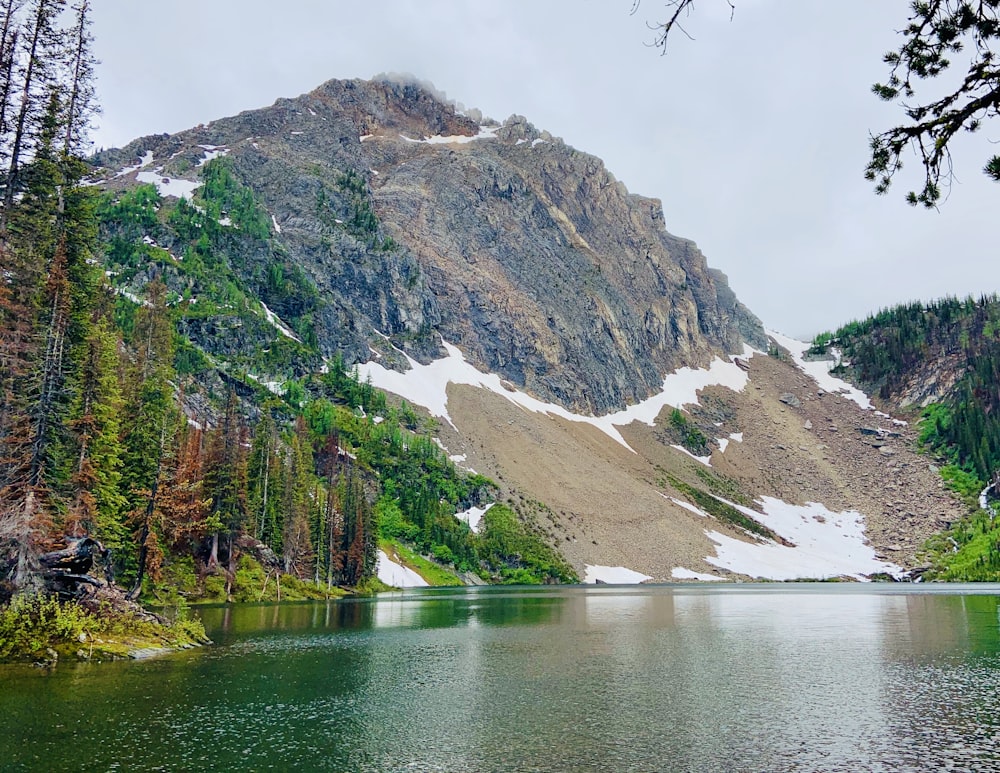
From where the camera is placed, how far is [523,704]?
89.0ft

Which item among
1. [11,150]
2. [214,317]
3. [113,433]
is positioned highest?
[214,317]

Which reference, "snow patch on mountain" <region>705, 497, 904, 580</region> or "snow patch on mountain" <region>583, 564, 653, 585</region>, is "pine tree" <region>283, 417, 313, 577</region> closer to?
"snow patch on mountain" <region>583, 564, 653, 585</region>

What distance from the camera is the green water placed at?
19703 mm

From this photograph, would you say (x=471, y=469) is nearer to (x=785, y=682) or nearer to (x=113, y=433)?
(x=113, y=433)

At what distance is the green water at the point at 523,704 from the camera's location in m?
19.7

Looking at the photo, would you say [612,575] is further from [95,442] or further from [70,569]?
[70,569]

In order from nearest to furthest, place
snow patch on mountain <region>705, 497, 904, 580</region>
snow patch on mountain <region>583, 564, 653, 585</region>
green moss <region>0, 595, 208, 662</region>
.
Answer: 1. green moss <region>0, 595, 208, 662</region>
2. snow patch on mountain <region>583, 564, 653, 585</region>
3. snow patch on mountain <region>705, 497, 904, 580</region>

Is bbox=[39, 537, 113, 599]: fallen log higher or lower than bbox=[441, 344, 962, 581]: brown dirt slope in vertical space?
lower

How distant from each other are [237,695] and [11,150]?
97.4 ft

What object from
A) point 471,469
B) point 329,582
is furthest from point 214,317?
point 329,582

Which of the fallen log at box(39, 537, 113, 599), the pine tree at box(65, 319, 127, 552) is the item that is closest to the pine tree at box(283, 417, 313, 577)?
the pine tree at box(65, 319, 127, 552)

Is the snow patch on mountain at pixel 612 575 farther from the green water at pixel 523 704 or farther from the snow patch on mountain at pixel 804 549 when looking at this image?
the green water at pixel 523 704

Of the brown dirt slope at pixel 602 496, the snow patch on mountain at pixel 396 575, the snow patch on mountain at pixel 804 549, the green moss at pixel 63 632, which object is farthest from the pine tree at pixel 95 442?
the snow patch on mountain at pixel 804 549

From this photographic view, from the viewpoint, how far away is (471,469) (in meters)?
156
